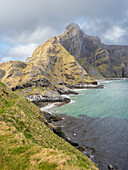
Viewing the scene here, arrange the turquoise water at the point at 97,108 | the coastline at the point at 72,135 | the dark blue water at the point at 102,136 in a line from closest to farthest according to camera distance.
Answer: the coastline at the point at 72,135 < the dark blue water at the point at 102,136 < the turquoise water at the point at 97,108

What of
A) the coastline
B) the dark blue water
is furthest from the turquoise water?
the coastline

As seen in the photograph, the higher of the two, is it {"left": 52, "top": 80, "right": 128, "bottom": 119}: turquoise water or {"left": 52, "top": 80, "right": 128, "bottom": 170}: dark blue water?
{"left": 52, "top": 80, "right": 128, "bottom": 119}: turquoise water

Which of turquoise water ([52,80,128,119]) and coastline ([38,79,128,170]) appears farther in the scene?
turquoise water ([52,80,128,119])

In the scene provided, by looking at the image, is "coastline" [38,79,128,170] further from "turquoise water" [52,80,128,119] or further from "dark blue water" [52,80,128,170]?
"turquoise water" [52,80,128,119]

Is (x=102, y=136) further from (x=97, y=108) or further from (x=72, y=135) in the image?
(x=97, y=108)

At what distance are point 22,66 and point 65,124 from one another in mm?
97625

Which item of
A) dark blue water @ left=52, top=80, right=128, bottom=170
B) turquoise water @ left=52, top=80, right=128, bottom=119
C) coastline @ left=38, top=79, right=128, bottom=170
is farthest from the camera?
turquoise water @ left=52, top=80, right=128, bottom=119

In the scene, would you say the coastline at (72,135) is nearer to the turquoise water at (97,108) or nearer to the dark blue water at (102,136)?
the dark blue water at (102,136)

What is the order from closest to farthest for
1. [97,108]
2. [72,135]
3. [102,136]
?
[102,136] < [72,135] < [97,108]

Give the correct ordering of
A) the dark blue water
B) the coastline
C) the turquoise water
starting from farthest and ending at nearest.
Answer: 1. the turquoise water
2. the dark blue water
3. the coastline

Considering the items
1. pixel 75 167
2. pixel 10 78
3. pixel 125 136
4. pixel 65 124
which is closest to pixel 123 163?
pixel 125 136

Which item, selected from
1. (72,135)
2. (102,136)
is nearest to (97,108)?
(102,136)

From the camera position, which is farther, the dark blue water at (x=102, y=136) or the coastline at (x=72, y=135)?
the dark blue water at (x=102, y=136)

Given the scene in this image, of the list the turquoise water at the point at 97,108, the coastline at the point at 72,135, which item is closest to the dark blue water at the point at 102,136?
the coastline at the point at 72,135
